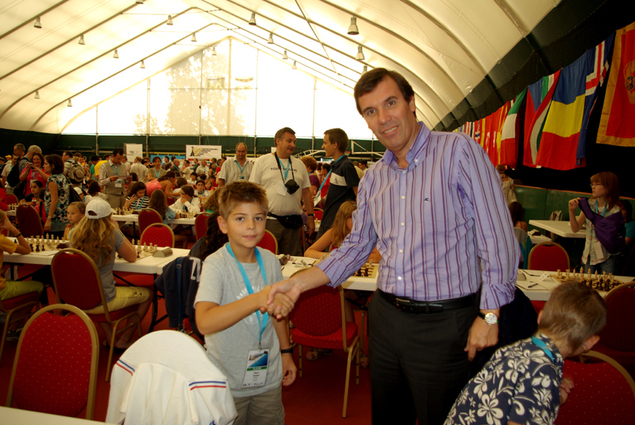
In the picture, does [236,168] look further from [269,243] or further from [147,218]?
[269,243]

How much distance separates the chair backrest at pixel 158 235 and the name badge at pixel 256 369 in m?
3.31

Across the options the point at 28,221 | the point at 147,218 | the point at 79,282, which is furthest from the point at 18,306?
the point at 28,221

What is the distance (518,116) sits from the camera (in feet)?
21.5

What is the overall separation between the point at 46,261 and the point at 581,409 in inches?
159

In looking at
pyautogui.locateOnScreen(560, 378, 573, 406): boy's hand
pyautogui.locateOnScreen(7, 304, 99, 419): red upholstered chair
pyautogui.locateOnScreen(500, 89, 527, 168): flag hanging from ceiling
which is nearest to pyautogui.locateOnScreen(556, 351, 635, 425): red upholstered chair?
pyautogui.locateOnScreen(560, 378, 573, 406): boy's hand

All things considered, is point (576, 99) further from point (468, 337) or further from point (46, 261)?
point (46, 261)

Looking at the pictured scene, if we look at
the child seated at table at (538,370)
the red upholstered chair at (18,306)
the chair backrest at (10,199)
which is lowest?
the red upholstered chair at (18,306)

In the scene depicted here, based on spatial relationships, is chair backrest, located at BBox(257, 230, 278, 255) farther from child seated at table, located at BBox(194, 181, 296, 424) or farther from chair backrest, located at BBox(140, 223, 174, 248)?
child seated at table, located at BBox(194, 181, 296, 424)

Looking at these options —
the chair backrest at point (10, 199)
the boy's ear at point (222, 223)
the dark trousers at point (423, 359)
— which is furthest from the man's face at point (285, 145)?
the chair backrest at point (10, 199)

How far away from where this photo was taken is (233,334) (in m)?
1.66

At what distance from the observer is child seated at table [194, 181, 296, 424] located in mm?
1625

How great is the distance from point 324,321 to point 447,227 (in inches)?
63.4

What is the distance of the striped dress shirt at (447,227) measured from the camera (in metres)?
1.38

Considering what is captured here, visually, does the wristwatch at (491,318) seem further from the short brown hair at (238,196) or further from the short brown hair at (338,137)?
the short brown hair at (338,137)
